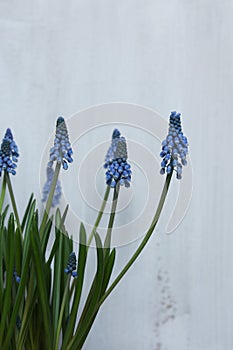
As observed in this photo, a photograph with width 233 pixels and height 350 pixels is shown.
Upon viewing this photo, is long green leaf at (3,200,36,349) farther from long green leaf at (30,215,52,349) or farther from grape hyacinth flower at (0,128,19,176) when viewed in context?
grape hyacinth flower at (0,128,19,176)

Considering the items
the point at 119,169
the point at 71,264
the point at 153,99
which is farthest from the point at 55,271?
the point at 153,99

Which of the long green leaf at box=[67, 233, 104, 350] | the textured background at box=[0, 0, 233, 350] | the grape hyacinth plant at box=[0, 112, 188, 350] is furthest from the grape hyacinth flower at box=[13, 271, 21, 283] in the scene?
the textured background at box=[0, 0, 233, 350]

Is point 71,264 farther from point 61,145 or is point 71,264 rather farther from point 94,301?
point 61,145

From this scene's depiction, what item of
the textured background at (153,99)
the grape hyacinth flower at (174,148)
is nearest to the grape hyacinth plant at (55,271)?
the grape hyacinth flower at (174,148)

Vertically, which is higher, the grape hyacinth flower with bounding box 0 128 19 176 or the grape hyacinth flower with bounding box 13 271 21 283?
the grape hyacinth flower with bounding box 0 128 19 176

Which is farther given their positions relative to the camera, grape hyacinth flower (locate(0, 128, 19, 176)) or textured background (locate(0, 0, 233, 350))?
textured background (locate(0, 0, 233, 350))

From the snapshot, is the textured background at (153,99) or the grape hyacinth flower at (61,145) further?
the textured background at (153,99)

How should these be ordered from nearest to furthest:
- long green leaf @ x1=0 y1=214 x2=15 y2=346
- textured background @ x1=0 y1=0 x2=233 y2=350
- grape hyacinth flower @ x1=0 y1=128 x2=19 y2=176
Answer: long green leaf @ x1=0 y1=214 x2=15 y2=346, grape hyacinth flower @ x1=0 y1=128 x2=19 y2=176, textured background @ x1=0 y1=0 x2=233 y2=350

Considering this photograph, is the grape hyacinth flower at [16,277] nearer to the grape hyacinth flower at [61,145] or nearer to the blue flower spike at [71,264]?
the blue flower spike at [71,264]

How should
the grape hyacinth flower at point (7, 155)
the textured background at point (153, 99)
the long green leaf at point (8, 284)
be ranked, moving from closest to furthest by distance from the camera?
the long green leaf at point (8, 284)
the grape hyacinth flower at point (7, 155)
the textured background at point (153, 99)
